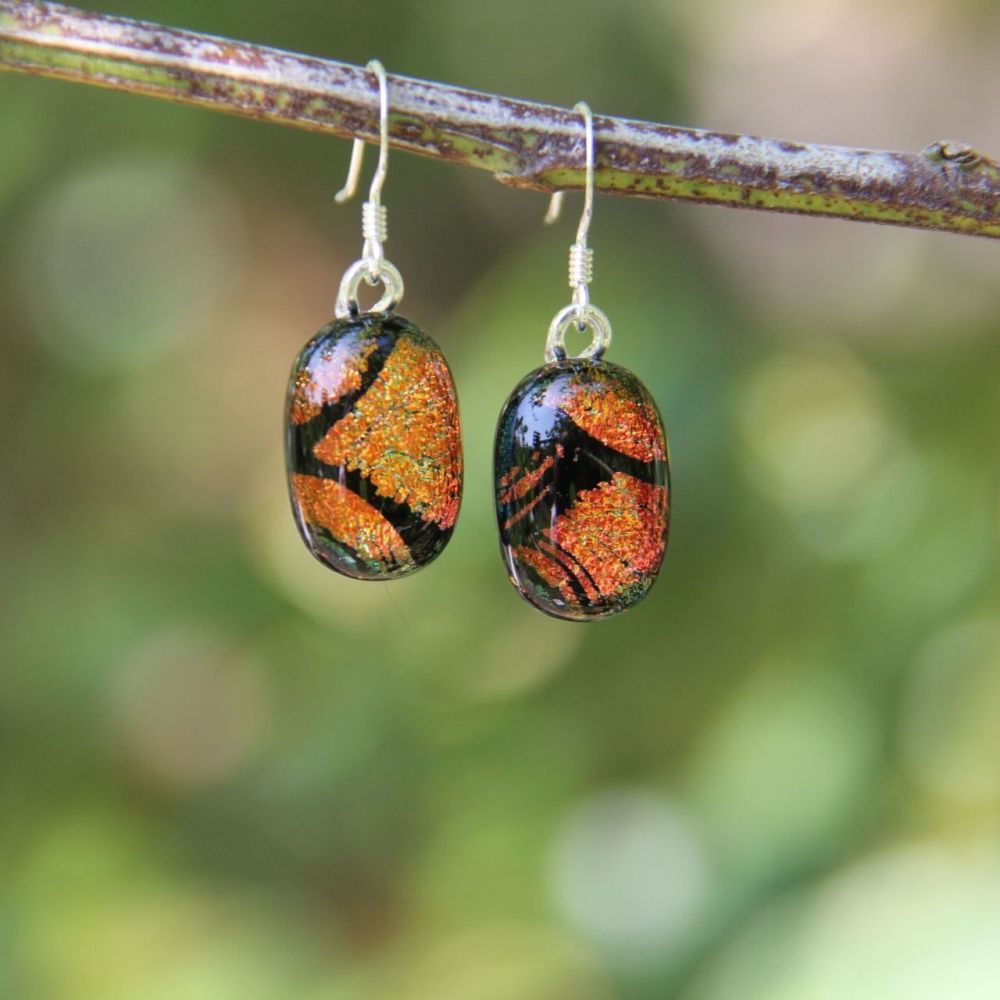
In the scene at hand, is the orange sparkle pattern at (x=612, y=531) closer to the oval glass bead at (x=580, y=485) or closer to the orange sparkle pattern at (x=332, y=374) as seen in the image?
the oval glass bead at (x=580, y=485)

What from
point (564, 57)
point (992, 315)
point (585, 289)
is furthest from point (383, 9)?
point (585, 289)

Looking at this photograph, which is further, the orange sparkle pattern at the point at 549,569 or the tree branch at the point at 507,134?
the orange sparkle pattern at the point at 549,569

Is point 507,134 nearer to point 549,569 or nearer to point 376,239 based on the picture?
point 376,239

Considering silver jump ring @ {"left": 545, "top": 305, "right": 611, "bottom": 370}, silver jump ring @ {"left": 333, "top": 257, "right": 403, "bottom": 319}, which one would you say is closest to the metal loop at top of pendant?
silver jump ring @ {"left": 545, "top": 305, "right": 611, "bottom": 370}

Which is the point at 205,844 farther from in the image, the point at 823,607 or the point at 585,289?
the point at 585,289

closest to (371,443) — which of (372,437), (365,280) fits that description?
(372,437)

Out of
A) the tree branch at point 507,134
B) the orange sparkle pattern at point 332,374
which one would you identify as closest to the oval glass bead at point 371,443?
the orange sparkle pattern at point 332,374
